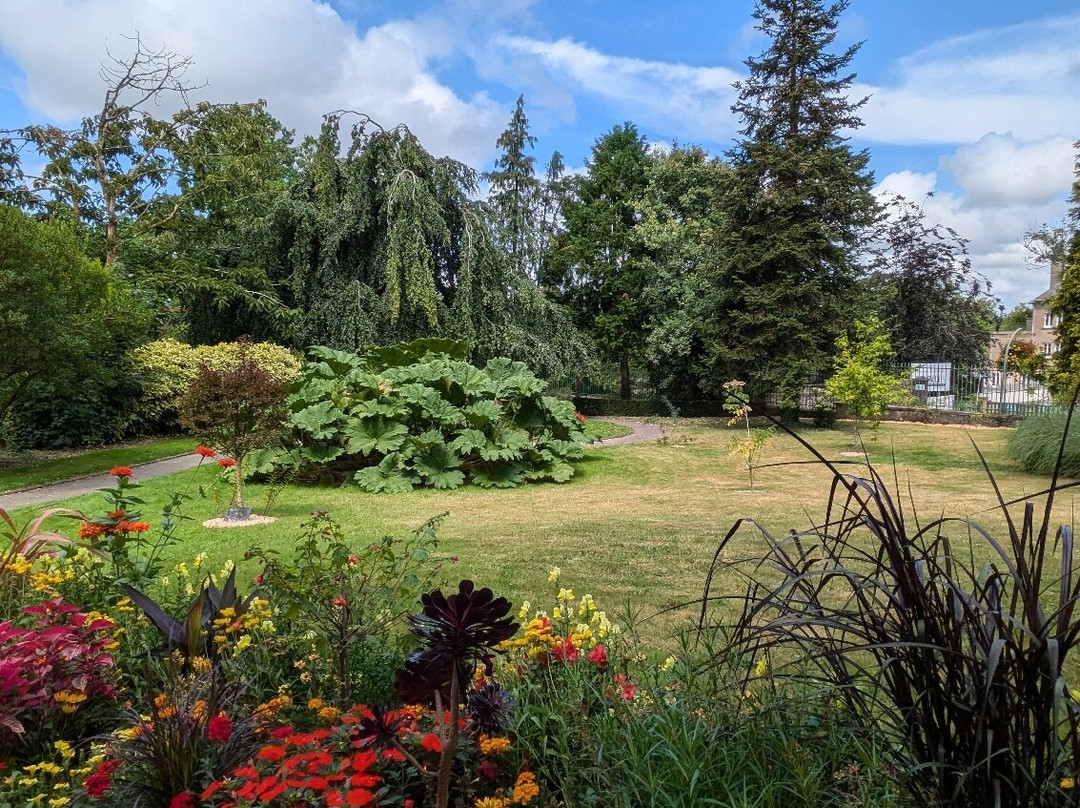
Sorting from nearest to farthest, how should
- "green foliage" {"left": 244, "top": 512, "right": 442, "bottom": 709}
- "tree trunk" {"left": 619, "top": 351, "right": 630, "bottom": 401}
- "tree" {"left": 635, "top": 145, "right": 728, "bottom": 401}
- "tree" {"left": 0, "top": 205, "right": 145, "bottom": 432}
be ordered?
"green foliage" {"left": 244, "top": 512, "right": 442, "bottom": 709}
"tree" {"left": 0, "top": 205, "right": 145, "bottom": 432}
"tree" {"left": 635, "top": 145, "right": 728, "bottom": 401}
"tree trunk" {"left": 619, "top": 351, "right": 630, "bottom": 401}

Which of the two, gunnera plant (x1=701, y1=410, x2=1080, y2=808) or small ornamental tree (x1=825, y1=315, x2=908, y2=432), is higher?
small ornamental tree (x1=825, y1=315, x2=908, y2=432)

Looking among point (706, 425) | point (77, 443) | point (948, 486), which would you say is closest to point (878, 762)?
point (948, 486)

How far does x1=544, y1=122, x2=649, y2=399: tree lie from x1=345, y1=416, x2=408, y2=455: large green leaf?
50.6 ft

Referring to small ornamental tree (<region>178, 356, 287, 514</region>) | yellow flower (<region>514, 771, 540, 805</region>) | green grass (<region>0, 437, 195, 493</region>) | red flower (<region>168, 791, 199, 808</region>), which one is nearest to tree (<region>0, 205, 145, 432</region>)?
green grass (<region>0, 437, 195, 493</region>)

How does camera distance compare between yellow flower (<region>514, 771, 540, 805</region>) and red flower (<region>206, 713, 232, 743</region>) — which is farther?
red flower (<region>206, 713, 232, 743</region>)

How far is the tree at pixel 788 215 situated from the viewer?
16.5 m

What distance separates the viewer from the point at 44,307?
25.8ft

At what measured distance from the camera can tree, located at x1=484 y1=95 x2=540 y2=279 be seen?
23.9m

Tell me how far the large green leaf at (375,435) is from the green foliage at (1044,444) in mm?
7731

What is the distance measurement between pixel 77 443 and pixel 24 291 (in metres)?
4.29

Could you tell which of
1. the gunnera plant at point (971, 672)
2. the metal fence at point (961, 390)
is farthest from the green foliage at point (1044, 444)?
the gunnera plant at point (971, 672)

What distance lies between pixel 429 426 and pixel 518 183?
18.2 m

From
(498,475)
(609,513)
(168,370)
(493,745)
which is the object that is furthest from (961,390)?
(493,745)

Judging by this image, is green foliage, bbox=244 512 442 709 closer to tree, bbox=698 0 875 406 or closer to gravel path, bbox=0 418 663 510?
gravel path, bbox=0 418 663 510
